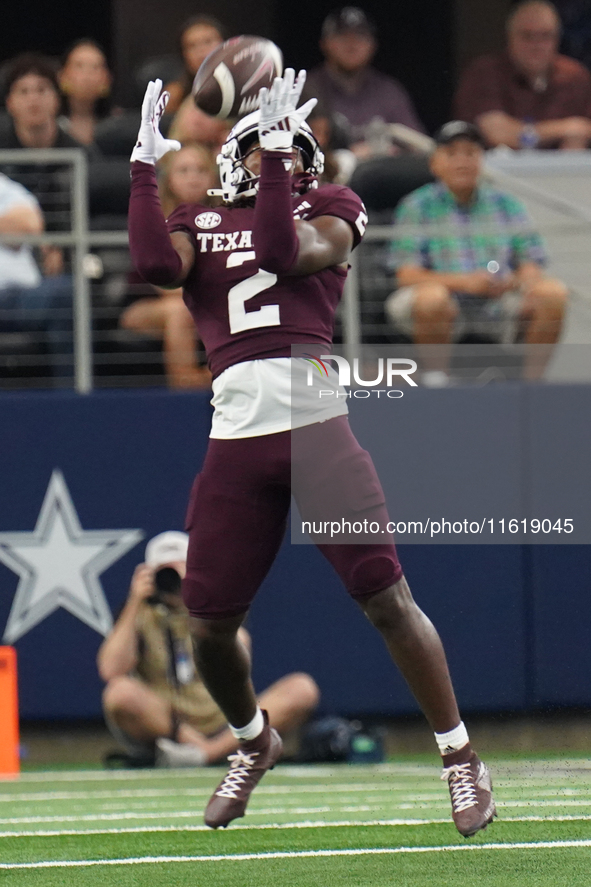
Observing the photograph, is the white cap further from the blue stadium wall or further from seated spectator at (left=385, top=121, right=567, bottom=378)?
seated spectator at (left=385, top=121, right=567, bottom=378)

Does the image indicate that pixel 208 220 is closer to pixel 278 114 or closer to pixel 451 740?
pixel 278 114

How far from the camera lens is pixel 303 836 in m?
4.33

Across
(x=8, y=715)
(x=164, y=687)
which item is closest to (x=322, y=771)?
(x=164, y=687)

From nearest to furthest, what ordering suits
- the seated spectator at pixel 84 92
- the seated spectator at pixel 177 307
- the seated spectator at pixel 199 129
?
the seated spectator at pixel 177 307
the seated spectator at pixel 199 129
the seated spectator at pixel 84 92

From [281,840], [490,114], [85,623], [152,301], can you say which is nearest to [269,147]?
[281,840]

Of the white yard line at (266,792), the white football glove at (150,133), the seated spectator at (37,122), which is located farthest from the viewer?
the seated spectator at (37,122)

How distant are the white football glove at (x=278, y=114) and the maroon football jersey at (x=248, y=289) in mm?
340

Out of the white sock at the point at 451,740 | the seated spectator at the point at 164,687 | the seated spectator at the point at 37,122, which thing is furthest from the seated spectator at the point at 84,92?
the white sock at the point at 451,740

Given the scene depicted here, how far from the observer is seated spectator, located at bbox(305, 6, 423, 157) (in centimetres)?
897

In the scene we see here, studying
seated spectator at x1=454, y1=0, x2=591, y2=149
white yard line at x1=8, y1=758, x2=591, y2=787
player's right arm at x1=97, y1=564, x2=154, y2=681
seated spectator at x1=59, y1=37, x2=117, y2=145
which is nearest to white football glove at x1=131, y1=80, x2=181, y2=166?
white yard line at x1=8, y1=758, x2=591, y2=787

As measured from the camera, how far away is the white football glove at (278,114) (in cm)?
369

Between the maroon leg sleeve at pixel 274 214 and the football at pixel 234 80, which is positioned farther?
the football at pixel 234 80

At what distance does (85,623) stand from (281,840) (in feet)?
11.3

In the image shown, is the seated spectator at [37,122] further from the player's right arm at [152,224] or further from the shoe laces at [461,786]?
the shoe laces at [461,786]
